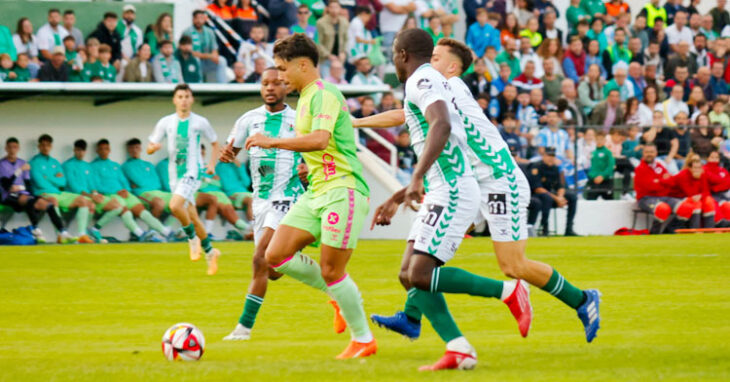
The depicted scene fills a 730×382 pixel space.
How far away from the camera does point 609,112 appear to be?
1068 inches

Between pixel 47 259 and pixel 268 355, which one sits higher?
pixel 268 355

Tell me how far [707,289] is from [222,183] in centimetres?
1301

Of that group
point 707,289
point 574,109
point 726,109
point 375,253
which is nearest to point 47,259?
→ point 375,253

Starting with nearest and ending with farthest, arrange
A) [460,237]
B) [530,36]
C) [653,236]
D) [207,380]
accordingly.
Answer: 1. [207,380]
2. [460,237]
3. [653,236]
4. [530,36]

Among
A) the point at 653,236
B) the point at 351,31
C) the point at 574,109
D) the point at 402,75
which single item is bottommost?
the point at 653,236

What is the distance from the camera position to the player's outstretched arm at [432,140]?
22.6ft

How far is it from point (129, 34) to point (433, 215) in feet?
57.8

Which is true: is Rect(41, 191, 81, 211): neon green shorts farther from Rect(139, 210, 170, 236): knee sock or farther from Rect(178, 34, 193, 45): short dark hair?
Rect(178, 34, 193, 45): short dark hair

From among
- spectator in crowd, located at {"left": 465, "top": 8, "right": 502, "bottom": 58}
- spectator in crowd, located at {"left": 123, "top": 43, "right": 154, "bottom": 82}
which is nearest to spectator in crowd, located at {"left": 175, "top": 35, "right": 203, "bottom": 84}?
spectator in crowd, located at {"left": 123, "top": 43, "right": 154, "bottom": 82}

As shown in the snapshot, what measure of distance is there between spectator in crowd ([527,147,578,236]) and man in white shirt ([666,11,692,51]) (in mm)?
7325

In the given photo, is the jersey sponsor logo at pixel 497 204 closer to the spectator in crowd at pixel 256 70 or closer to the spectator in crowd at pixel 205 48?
the spectator in crowd at pixel 205 48

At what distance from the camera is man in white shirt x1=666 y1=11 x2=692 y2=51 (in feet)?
100

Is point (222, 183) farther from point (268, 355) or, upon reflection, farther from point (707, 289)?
point (268, 355)

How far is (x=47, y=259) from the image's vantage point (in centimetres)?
1836
